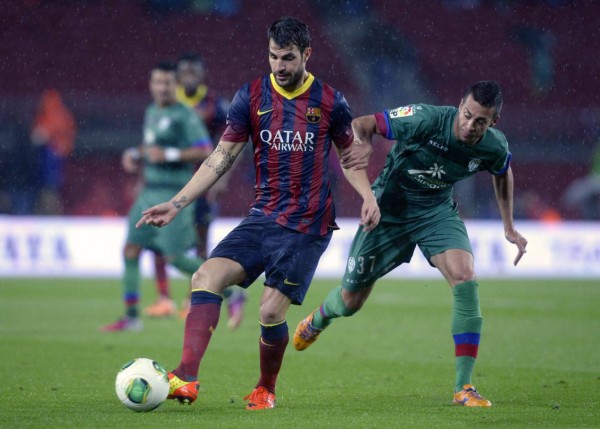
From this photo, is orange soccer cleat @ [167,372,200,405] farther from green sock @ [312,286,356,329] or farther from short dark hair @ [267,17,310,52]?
green sock @ [312,286,356,329]

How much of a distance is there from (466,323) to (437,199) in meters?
0.95

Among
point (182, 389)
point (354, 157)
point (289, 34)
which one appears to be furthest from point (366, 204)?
point (182, 389)

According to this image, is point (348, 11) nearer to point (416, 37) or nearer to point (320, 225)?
point (416, 37)

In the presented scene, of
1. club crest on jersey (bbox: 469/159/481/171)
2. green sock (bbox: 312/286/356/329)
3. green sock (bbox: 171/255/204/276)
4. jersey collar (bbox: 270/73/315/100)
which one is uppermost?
jersey collar (bbox: 270/73/315/100)

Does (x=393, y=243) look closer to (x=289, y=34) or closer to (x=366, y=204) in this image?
(x=366, y=204)

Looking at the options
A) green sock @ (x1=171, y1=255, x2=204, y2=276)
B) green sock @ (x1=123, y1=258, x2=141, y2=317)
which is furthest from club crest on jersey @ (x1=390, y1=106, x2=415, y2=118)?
green sock @ (x1=123, y1=258, x2=141, y2=317)

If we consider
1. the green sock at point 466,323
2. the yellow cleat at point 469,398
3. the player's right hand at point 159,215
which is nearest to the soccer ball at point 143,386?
the player's right hand at point 159,215

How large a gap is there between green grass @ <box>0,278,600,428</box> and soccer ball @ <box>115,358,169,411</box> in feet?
0.26

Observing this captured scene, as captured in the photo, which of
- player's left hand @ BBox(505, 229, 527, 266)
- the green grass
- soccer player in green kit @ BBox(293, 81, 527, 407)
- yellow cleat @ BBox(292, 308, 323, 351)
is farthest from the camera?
yellow cleat @ BBox(292, 308, 323, 351)

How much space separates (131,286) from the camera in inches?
401

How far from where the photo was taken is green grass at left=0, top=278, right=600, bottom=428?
5457 millimetres

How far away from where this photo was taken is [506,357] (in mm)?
8734

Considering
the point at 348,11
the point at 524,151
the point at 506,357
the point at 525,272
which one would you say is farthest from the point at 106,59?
the point at 506,357

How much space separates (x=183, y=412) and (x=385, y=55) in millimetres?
19909
